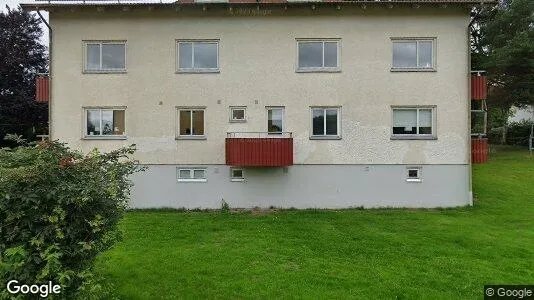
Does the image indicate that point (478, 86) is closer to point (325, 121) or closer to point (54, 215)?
point (325, 121)

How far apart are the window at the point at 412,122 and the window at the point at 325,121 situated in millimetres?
2513

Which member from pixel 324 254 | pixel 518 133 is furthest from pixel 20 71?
pixel 518 133

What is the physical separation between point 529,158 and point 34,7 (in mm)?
31229

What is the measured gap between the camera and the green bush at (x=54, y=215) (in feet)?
17.9

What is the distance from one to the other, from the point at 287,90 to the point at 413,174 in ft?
21.2

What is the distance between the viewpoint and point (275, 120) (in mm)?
17797

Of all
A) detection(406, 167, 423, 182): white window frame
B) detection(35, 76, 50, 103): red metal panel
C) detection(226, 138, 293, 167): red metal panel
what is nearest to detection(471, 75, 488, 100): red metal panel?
detection(406, 167, 423, 182): white window frame

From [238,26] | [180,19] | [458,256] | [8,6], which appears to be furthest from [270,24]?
[8,6]

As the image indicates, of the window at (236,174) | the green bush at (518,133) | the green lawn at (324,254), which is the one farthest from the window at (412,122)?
the green bush at (518,133)

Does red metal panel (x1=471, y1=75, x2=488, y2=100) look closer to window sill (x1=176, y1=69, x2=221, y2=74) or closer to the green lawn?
the green lawn

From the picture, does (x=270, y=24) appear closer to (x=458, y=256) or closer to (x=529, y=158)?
(x=458, y=256)

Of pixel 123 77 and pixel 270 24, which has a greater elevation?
pixel 270 24

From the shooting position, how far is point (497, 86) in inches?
1347

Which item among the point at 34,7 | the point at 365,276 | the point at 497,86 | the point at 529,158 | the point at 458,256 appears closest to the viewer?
the point at 365,276
